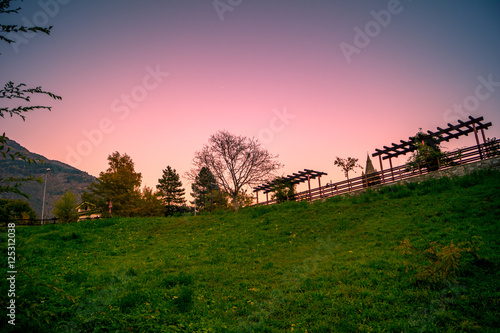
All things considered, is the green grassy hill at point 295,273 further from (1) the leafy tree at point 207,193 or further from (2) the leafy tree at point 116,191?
(1) the leafy tree at point 207,193

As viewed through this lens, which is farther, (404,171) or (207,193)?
(207,193)

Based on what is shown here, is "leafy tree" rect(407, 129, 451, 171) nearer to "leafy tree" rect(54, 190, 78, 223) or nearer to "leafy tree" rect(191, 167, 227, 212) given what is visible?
"leafy tree" rect(191, 167, 227, 212)

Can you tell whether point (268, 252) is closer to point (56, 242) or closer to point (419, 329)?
point (419, 329)

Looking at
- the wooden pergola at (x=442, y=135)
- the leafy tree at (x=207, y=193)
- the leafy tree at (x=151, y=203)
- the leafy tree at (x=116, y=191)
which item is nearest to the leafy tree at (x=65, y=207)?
the leafy tree at (x=116, y=191)

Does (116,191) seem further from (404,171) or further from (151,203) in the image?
(404,171)

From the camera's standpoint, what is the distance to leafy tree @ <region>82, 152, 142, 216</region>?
37375 millimetres

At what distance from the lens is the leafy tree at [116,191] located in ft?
123

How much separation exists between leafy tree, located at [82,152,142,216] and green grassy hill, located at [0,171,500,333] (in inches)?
783

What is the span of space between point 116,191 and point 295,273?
1347 inches

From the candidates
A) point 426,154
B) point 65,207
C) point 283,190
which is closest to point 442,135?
point 426,154

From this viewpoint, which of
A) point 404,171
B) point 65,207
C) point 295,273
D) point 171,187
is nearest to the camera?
point 295,273

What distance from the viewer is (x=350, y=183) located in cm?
2758

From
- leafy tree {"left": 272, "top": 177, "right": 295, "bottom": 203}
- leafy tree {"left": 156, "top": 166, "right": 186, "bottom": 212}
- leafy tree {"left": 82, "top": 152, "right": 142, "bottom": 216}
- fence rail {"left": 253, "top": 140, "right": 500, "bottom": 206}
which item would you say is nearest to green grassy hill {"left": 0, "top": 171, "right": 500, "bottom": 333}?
fence rail {"left": 253, "top": 140, "right": 500, "bottom": 206}

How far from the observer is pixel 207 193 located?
2867 inches
